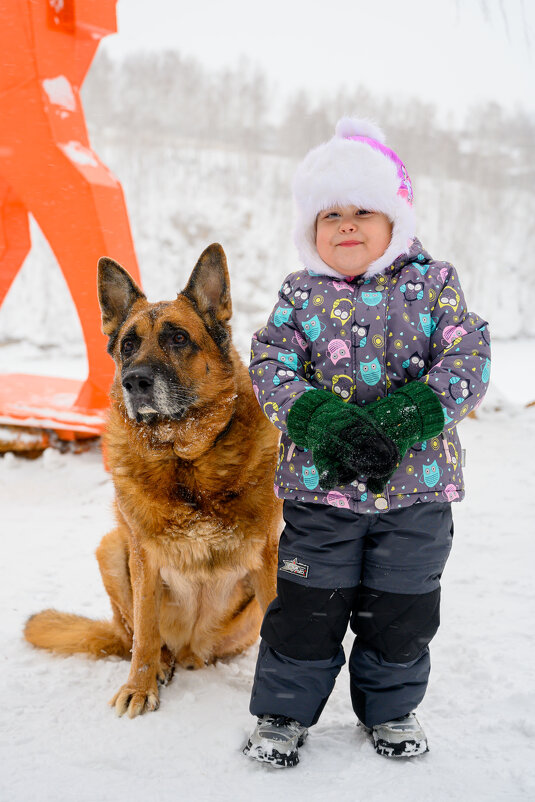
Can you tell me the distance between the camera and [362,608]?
178 centimetres

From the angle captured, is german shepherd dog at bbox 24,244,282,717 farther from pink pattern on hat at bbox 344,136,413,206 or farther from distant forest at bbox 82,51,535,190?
distant forest at bbox 82,51,535,190

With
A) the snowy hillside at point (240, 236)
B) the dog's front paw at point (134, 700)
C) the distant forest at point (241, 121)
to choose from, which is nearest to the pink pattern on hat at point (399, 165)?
the dog's front paw at point (134, 700)

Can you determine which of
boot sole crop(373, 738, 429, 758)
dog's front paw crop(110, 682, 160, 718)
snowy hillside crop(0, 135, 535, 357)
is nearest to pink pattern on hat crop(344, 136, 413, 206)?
boot sole crop(373, 738, 429, 758)

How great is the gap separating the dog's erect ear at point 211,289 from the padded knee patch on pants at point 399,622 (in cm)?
122

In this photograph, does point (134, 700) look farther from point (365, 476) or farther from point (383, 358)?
point (383, 358)

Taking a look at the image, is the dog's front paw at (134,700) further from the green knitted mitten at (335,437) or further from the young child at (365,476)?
the green knitted mitten at (335,437)

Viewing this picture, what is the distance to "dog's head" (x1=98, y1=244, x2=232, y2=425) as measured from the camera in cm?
205

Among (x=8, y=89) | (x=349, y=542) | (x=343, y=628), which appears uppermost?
(x=8, y=89)

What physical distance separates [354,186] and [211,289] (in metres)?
0.73

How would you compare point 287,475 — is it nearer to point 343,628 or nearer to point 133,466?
point 343,628

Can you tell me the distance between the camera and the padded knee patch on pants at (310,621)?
1.74 m

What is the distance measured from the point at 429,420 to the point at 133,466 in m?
1.11

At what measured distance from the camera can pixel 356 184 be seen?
5.97ft

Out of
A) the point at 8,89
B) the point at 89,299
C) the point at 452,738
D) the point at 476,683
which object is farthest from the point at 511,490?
the point at 8,89
